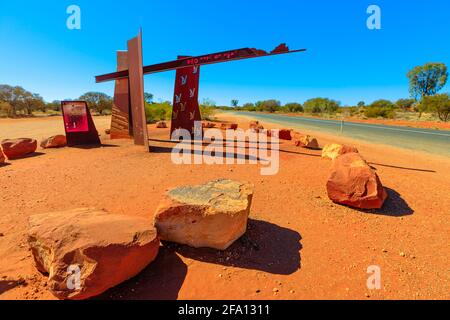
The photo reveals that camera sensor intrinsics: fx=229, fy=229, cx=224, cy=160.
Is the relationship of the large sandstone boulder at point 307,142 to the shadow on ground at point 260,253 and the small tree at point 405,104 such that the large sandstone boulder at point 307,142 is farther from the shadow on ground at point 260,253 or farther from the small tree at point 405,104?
the small tree at point 405,104

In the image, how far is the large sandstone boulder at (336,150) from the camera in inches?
258

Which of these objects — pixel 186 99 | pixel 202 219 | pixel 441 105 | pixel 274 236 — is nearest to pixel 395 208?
pixel 274 236

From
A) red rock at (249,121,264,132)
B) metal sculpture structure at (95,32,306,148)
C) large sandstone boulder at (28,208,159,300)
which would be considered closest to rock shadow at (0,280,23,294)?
large sandstone boulder at (28,208,159,300)

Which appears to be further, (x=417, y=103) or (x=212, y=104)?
(x=417, y=103)

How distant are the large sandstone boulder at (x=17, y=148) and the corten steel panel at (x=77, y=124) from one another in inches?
59.3

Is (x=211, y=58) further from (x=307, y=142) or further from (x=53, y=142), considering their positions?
(x=53, y=142)

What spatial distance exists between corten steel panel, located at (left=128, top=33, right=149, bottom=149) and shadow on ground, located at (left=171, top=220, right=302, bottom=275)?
Answer: 6.19 meters

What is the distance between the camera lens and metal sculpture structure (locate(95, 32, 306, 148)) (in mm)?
8844

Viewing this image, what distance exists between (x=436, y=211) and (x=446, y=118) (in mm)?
43409

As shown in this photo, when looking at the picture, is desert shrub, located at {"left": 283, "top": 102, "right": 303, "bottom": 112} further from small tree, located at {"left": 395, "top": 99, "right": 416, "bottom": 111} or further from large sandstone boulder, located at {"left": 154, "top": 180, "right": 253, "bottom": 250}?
large sandstone boulder, located at {"left": 154, "top": 180, "right": 253, "bottom": 250}

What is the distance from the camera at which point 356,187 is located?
157 inches

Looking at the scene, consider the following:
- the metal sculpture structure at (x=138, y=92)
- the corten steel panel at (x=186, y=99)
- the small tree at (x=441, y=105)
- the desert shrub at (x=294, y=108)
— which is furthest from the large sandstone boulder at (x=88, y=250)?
the desert shrub at (x=294, y=108)

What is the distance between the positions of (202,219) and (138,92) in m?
7.62
